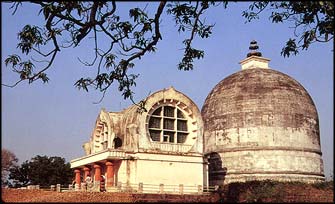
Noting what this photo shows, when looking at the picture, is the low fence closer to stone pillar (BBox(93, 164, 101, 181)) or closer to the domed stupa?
stone pillar (BBox(93, 164, 101, 181))

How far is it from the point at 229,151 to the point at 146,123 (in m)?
11.7

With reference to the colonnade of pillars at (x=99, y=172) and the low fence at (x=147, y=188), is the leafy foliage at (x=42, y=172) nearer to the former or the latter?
the colonnade of pillars at (x=99, y=172)

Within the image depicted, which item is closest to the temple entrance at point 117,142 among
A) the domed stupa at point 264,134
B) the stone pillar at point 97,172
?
the stone pillar at point 97,172

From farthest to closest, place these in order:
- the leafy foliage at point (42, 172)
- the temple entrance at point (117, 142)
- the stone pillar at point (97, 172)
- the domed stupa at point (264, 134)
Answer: the leafy foliage at point (42, 172), the domed stupa at point (264, 134), the temple entrance at point (117, 142), the stone pillar at point (97, 172)

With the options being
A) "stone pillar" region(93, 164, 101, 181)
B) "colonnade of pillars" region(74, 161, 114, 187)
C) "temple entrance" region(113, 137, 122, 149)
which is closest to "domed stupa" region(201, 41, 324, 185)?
"colonnade of pillars" region(74, 161, 114, 187)

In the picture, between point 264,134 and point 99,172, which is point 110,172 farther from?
point 264,134

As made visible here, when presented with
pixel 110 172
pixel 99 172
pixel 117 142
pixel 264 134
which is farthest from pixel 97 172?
pixel 264 134

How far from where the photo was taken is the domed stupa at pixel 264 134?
36688 mm

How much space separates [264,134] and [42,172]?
63.6ft

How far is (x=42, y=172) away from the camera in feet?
137

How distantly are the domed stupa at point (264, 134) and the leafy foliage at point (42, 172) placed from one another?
13041 millimetres

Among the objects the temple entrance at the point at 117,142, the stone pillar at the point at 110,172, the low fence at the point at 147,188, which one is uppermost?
the temple entrance at the point at 117,142

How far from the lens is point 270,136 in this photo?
36.6 metres

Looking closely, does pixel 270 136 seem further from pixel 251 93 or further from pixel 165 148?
pixel 165 148
